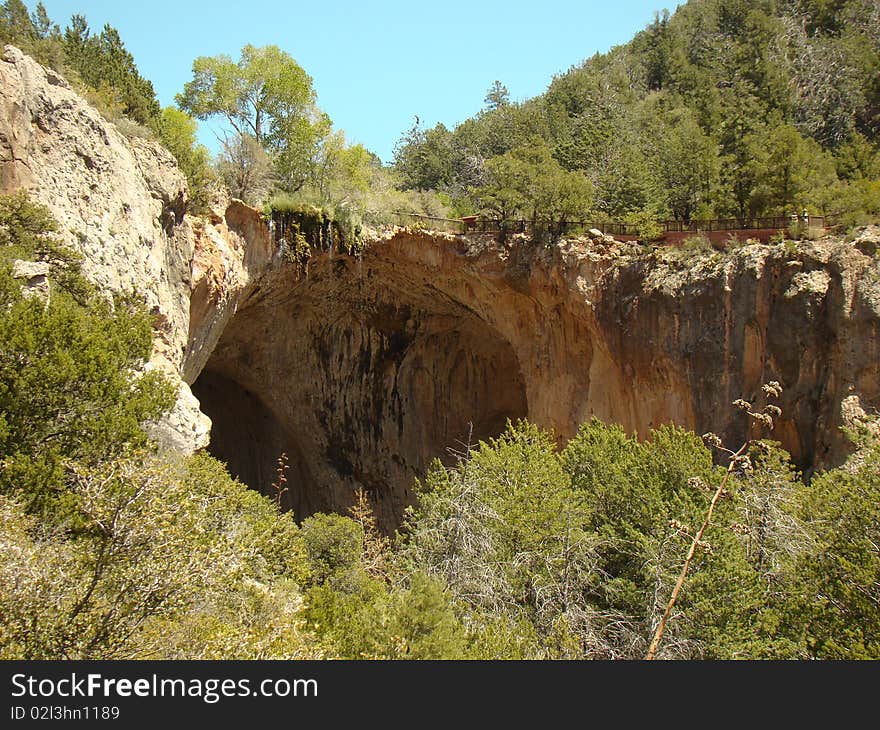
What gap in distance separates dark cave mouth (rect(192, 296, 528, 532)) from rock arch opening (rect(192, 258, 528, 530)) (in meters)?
0.04

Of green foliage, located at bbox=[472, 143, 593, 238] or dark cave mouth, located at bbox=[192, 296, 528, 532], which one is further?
dark cave mouth, located at bbox=[192, 296, 528, 532]

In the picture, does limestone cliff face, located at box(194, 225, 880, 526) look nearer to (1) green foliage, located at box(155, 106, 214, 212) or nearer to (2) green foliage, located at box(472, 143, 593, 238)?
(2) green foliage, located at box(472, 143, 593, 238)

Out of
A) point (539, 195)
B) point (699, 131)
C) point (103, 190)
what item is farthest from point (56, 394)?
point (699, 131)

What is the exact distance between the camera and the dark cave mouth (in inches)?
985

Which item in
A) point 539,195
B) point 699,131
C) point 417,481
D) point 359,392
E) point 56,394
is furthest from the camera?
point 699,131

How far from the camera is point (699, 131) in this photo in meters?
27.4

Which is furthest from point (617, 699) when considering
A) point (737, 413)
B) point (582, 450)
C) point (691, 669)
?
point (737, 413)

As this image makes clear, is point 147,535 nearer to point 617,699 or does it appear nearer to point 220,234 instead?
point 617,699

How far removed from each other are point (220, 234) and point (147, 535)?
1291 cm

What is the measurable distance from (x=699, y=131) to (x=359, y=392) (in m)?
15.0

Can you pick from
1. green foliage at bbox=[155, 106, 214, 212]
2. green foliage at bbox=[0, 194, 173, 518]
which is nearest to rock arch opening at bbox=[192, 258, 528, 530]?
green foliage at bbox=[155, 106, 214, 212]

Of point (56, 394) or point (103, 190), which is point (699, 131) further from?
point (56, 394)

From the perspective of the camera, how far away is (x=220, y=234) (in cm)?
1862

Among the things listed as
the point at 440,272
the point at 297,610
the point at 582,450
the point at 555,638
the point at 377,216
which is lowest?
the point at 555,638
